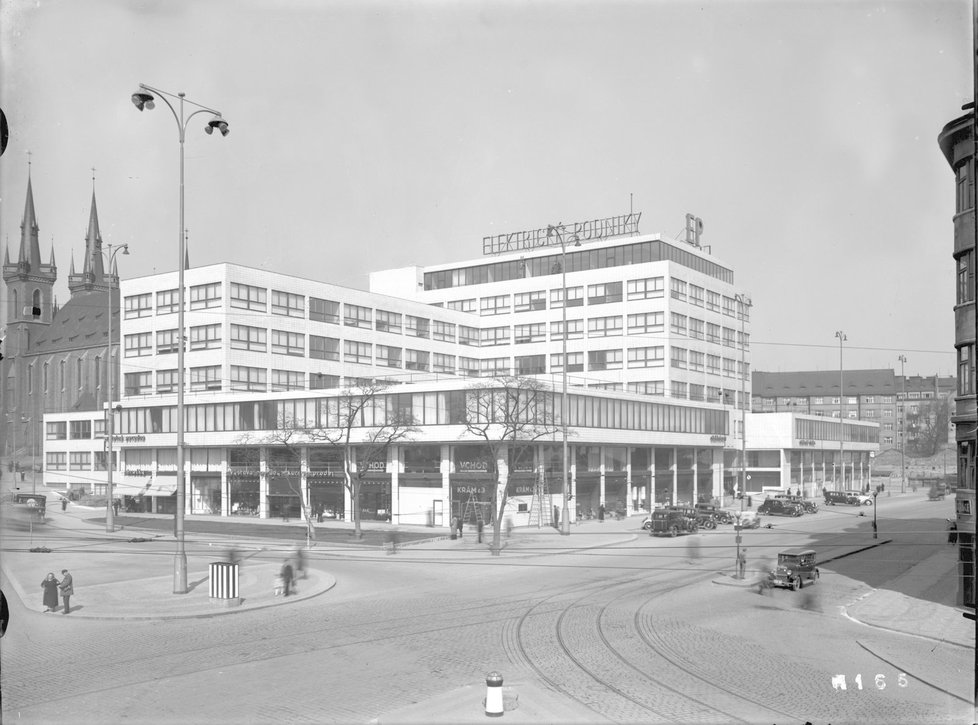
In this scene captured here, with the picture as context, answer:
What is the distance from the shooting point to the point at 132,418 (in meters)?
48.7

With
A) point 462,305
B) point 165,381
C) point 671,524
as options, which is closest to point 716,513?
point 671,524

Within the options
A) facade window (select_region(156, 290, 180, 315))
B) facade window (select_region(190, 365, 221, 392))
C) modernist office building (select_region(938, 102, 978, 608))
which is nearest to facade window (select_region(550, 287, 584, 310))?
facade window (select_region(190, 365, 221, 392))

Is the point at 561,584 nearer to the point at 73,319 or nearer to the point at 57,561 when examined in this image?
the point at 57,561

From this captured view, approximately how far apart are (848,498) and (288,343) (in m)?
51.4

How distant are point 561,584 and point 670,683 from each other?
11.1 meters

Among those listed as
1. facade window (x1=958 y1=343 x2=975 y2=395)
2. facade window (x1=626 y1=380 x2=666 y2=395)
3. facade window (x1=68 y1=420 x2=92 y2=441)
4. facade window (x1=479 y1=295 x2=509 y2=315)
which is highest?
facade window (x1=479 y1=295 x2=509 y2=315)

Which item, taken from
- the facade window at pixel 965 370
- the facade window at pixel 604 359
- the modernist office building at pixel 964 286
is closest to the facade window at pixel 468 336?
the facade window at pixel 604 359

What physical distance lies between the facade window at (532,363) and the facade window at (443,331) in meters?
6.70

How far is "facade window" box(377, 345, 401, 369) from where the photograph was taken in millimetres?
64125

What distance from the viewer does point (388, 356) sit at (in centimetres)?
6475

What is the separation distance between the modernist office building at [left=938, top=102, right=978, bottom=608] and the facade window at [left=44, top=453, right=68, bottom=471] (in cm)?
6292

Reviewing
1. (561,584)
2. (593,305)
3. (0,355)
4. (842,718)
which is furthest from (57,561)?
(593,305)

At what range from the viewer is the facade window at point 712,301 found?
73.1 metres

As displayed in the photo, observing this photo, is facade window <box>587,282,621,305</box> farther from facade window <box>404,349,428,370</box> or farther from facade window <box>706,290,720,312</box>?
facade window <box>404,349,428,370</box>
